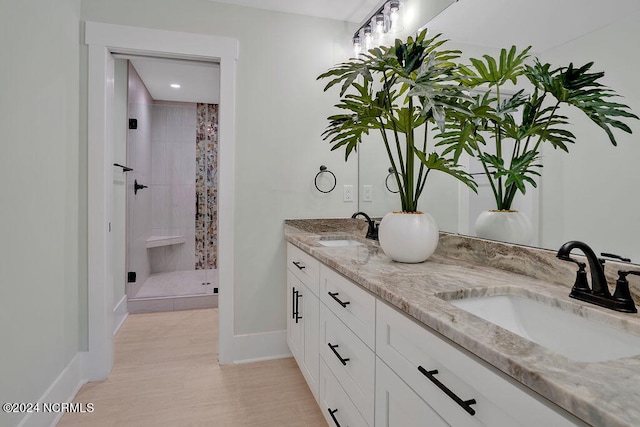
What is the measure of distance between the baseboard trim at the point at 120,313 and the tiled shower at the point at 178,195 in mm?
511

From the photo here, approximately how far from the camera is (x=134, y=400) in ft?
6.07

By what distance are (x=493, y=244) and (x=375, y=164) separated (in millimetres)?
1199

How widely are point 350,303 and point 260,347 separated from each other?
4.39 ft

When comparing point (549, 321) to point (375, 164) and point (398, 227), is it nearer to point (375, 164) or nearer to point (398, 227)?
point (398, 227)

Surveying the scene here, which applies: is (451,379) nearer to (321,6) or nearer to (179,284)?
(321,6)

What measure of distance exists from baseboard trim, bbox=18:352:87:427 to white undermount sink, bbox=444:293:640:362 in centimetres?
182

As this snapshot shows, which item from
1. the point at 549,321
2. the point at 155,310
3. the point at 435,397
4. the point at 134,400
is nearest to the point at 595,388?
the point at 435,397

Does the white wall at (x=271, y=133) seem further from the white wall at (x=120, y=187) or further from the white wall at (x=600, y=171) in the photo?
the white wall at (x=600, y=171)

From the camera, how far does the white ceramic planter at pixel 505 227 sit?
46.7 inches

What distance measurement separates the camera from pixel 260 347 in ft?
7.64

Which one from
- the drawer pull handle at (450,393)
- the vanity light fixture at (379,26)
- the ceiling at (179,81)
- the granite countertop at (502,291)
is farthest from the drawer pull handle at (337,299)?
the ceiling at (179,81)

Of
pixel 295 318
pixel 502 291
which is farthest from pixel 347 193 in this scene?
pixel 502 291

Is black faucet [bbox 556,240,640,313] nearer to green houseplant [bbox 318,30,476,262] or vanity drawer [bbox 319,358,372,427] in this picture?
green houseplant [bbox 318,30,476,262]

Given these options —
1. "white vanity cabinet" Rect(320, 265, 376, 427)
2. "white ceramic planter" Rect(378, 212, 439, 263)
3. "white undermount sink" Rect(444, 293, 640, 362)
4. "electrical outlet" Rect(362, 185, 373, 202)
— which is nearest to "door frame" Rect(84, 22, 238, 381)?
"electrical outlet" Rect(362, 185, 373, 202)
